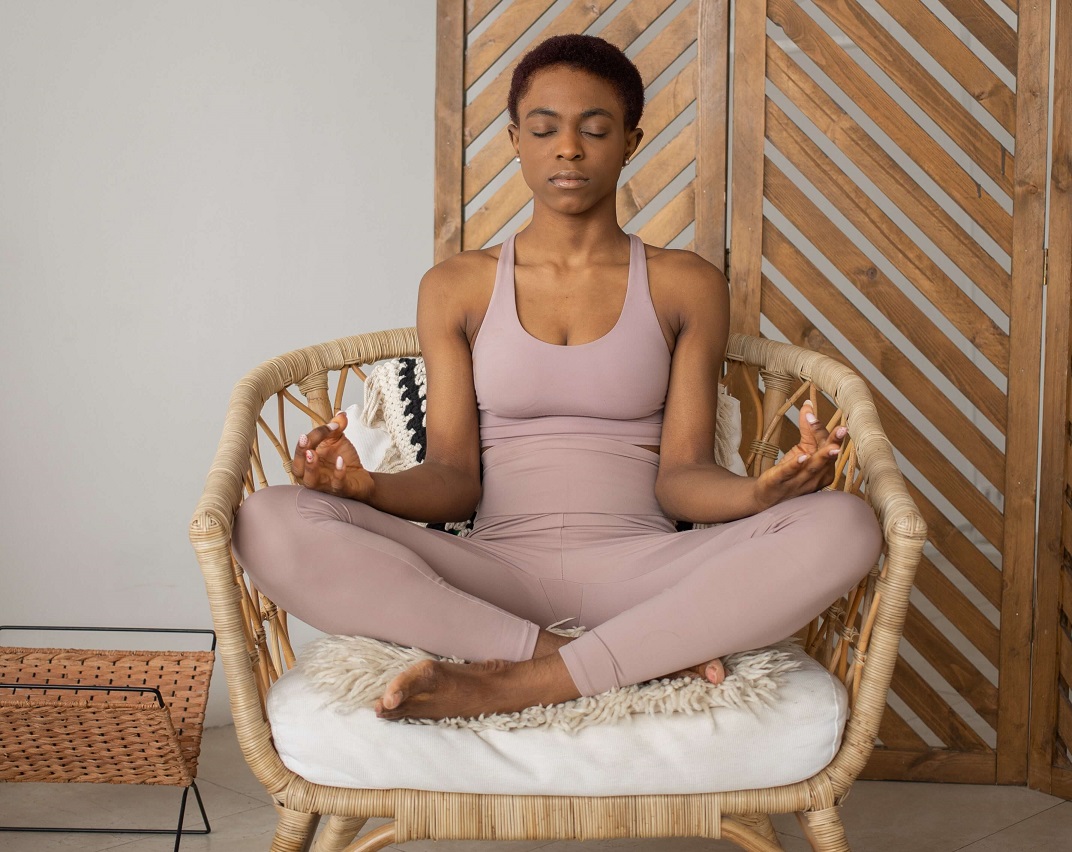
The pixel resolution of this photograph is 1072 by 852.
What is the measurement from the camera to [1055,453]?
2.26 metres

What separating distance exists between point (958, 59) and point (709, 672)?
4.77 feet

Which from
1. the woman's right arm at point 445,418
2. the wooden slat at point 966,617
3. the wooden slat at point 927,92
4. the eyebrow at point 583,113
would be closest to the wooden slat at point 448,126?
the woman's right arm at point 445,418

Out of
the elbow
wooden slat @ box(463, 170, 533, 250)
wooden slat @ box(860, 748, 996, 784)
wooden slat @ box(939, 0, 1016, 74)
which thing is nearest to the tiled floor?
wooden slat @ box(860, 748, 996, 784)

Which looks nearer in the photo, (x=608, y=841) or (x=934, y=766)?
(x=608, y=841)

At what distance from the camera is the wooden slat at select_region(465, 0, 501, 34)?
7.70 ft

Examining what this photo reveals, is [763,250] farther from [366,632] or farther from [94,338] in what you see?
[94,338]

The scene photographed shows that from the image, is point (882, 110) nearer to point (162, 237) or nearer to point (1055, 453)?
point (1055, 453)

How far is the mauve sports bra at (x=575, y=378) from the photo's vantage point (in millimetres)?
1889

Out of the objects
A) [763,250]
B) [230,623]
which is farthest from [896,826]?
[230,623]

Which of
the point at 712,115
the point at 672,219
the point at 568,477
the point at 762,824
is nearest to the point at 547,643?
the point at 568,477

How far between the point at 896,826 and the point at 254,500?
4.53 ft

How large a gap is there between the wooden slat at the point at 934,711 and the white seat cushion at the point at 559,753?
1067 mm

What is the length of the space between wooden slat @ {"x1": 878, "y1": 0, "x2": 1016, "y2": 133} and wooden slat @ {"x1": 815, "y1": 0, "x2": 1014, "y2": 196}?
37 millimetres

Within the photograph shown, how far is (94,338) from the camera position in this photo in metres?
2.62
